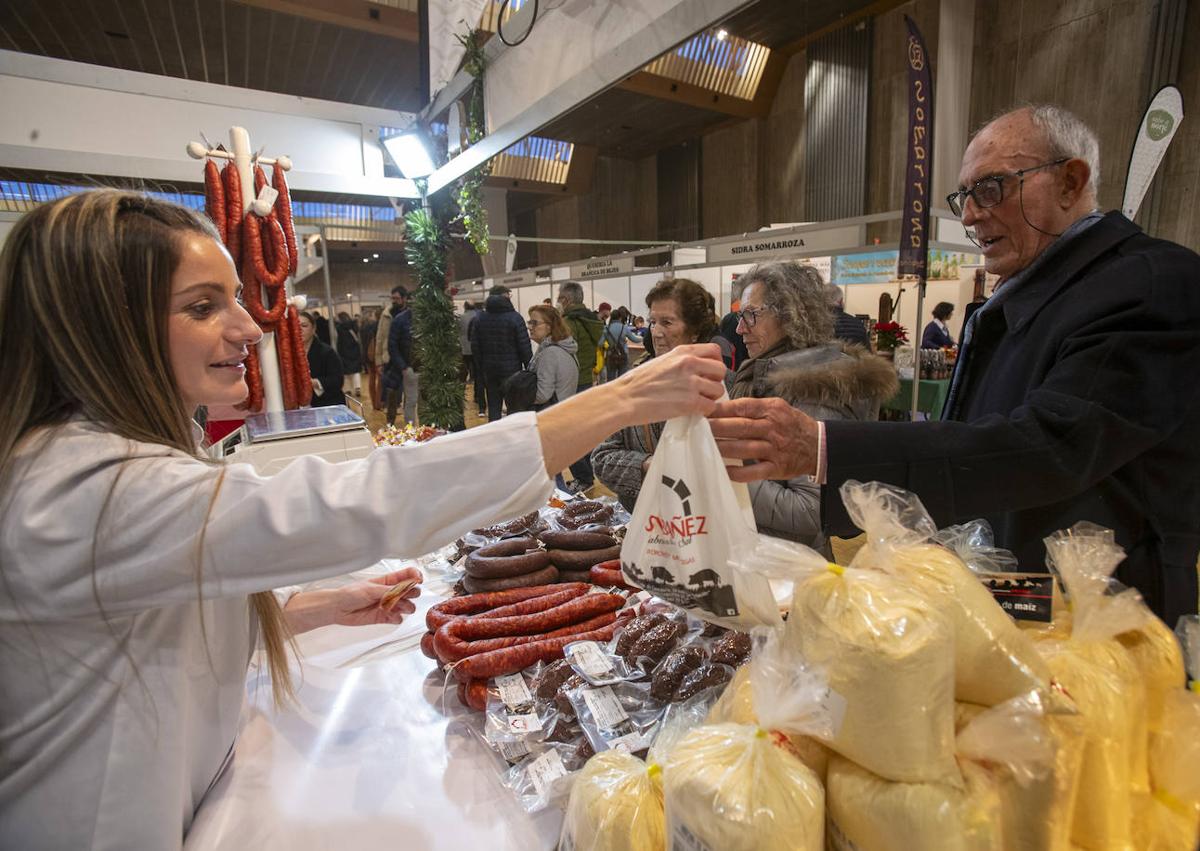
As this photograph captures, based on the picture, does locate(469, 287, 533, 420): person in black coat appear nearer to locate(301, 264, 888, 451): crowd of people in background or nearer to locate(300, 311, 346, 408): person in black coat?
Result: locate(301, 264, 888, 451): crowd of people in background

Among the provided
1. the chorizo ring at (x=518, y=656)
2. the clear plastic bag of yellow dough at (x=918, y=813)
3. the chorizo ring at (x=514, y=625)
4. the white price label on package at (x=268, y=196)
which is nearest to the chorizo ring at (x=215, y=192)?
the white price label on package at (x=268, y=196)

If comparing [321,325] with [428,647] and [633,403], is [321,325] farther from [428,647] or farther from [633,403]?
[633,403]

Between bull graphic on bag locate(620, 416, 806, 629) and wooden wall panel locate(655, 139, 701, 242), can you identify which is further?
wooden wall panel locate(655, 139, 701, 242)

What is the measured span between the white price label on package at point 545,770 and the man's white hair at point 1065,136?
1830 millimetres

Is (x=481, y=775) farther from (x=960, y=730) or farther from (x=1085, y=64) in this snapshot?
(x=1085, y=64)

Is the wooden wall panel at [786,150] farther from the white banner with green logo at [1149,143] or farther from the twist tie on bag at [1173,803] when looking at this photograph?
the twist tie on bag at [1173,803]

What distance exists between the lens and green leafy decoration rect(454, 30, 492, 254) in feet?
11.4

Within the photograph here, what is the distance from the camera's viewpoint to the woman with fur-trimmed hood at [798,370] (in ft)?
7.23

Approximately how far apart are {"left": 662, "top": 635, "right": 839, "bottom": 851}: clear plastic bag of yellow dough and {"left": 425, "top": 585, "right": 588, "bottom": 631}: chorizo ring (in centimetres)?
104

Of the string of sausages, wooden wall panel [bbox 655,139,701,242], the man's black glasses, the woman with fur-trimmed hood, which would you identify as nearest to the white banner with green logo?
the woman with fur-trimmed hood

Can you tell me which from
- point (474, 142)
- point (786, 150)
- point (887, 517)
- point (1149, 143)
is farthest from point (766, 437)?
point (786, 150)

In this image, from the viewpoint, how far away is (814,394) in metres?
2.28

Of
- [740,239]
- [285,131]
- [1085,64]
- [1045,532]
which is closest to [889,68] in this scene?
[1085,64]

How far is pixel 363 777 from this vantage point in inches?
48.7
